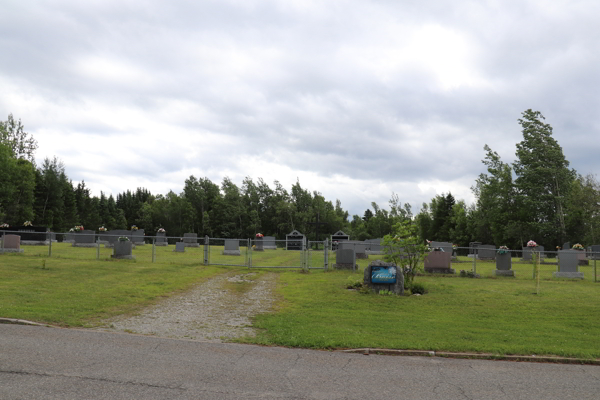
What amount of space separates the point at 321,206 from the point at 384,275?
64102 millimetres

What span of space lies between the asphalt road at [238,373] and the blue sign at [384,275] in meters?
8.16

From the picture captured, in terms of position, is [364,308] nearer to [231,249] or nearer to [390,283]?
[390,283]

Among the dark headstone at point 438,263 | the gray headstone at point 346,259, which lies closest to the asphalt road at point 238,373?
the dark headstone at point 438,263

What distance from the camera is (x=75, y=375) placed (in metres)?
5.94

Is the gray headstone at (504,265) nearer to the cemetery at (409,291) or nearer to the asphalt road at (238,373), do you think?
the cemetery at (409,291)

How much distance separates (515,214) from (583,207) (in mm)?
12500

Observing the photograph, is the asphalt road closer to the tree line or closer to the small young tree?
the small young tree

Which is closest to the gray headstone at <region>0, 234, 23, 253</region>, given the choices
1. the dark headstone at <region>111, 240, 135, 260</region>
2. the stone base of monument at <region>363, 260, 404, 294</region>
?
the dark headstone at <region>111, 240, 135, 260</region>

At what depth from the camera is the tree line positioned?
165ft

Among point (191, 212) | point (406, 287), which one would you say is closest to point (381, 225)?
point (191, 212)

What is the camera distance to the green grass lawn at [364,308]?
8969 millimetres

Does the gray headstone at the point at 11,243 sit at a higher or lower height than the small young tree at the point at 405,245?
lower

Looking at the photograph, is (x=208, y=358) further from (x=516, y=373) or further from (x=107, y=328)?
(x=516, y=373)

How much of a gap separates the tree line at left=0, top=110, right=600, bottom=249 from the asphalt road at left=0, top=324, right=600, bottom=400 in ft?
118
